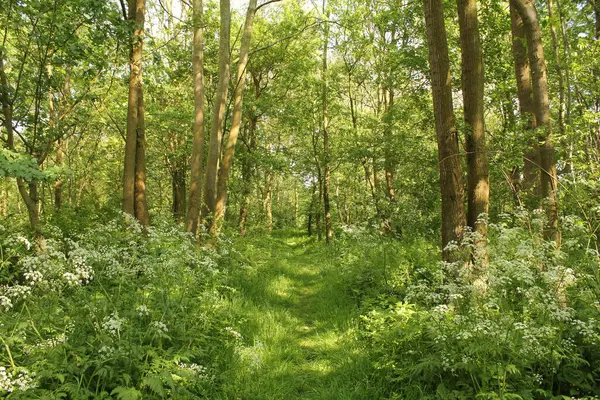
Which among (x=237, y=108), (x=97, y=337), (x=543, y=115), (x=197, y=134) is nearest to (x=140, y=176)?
(x=197, y=134)

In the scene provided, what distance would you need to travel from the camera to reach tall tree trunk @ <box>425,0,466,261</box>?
19.1ft

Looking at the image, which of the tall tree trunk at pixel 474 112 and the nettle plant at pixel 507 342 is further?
the tall tree trunk at pixel 474 112

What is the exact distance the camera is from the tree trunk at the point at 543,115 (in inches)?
220

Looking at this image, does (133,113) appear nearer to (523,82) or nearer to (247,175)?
(523,82)

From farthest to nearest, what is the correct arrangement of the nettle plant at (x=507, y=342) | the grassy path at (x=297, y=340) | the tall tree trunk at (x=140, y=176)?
the tall tree trunk at (x=140, y=176)
the grassy path at (x=297, y=340)
the nettle plant at (x=507, y=342)

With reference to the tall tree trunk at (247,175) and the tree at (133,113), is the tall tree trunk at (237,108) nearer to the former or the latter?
the tree at (133,113)

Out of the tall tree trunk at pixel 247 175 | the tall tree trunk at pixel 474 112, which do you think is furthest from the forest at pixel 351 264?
the tall tree trunk at pixel 247 175

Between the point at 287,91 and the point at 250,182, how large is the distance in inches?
209

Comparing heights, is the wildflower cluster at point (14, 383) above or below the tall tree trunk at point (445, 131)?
below

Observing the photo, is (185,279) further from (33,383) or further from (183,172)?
(183,172)

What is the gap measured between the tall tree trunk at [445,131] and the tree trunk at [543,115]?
1.11m

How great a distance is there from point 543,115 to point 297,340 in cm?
587

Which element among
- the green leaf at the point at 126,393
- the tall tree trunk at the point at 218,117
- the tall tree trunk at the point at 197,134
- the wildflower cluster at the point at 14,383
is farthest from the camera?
the tall tree trunk at the point at 218,117

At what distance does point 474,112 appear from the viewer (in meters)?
6.16
